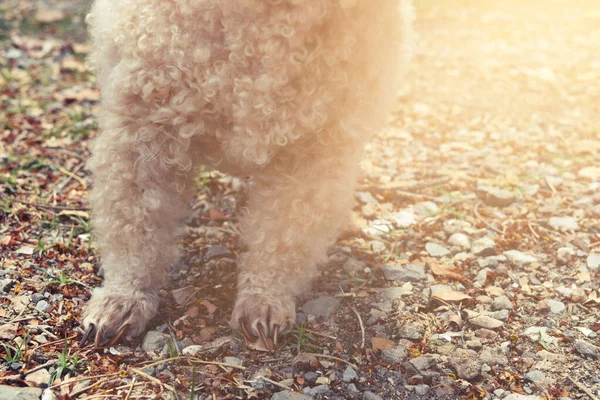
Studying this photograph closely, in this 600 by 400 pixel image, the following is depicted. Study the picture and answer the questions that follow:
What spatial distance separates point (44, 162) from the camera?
327cm

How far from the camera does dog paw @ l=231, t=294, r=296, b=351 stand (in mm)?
2154

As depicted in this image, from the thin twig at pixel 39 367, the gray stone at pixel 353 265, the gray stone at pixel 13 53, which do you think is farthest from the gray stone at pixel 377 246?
the gray stone at pixel 13 53

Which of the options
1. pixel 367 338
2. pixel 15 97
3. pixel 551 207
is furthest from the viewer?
pixel 15 97

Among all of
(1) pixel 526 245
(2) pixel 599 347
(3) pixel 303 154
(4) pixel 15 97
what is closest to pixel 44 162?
(4) pixel 15 97

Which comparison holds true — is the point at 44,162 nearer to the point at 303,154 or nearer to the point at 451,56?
the point at 303,154

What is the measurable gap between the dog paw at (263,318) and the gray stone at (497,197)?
4.46 ft

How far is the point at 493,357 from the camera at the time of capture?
2.12 metres

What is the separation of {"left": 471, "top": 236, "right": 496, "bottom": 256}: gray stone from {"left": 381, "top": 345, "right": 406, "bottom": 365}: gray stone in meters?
0.79

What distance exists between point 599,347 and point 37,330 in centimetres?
185

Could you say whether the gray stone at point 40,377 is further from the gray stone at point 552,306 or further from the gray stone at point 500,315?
the gray stone at point 552,306

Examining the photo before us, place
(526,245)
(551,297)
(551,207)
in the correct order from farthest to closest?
(551,207) → (526,245) → (551,297)

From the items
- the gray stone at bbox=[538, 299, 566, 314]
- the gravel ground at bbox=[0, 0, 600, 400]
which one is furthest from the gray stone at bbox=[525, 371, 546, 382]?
the gray stone at bbox=[538, 299, 566, 314]

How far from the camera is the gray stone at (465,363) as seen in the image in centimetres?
204

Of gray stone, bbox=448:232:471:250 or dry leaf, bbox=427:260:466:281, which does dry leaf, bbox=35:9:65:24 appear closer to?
gray stone, bbox=448:232:471:250
